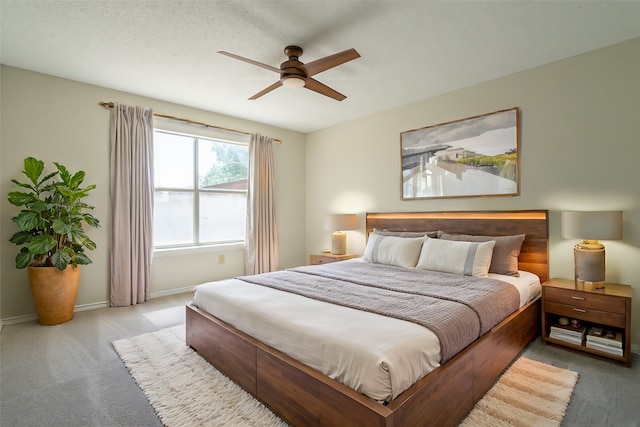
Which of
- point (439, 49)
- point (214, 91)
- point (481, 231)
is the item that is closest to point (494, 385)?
point (481, 231)

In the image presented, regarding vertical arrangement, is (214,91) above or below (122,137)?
above

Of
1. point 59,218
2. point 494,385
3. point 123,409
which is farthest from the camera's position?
point 59,218

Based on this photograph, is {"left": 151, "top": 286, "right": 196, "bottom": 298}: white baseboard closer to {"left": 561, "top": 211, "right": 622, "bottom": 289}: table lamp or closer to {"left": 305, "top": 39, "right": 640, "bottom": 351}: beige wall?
{"left": 305, "top": 39, "right": 640, "bottom": 351}: beige wall

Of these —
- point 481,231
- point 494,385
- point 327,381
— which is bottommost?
point 494,385

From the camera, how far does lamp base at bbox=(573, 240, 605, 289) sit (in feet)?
8.33

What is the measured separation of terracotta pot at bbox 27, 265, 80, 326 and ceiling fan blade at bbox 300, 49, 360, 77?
3.14 metres

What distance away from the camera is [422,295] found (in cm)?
222

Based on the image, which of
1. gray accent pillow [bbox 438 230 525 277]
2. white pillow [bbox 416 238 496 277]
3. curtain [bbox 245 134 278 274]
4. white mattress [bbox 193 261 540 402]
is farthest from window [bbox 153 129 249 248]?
gray accent pillow [bbox 438 230 525 277]

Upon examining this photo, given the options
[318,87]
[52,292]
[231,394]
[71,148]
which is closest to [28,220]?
[52,292]

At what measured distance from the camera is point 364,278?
9.20ft

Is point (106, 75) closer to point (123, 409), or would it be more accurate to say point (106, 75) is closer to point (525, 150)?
point (123, 409)

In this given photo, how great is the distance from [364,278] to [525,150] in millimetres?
2168

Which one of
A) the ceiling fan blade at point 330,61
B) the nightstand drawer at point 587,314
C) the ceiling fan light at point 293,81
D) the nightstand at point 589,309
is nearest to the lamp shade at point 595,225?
the nightstand at point 589,309

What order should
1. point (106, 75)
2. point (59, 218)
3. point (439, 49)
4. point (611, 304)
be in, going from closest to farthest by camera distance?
point (611, 304), point (439, 49), point (59, 218), point (106, 75)
